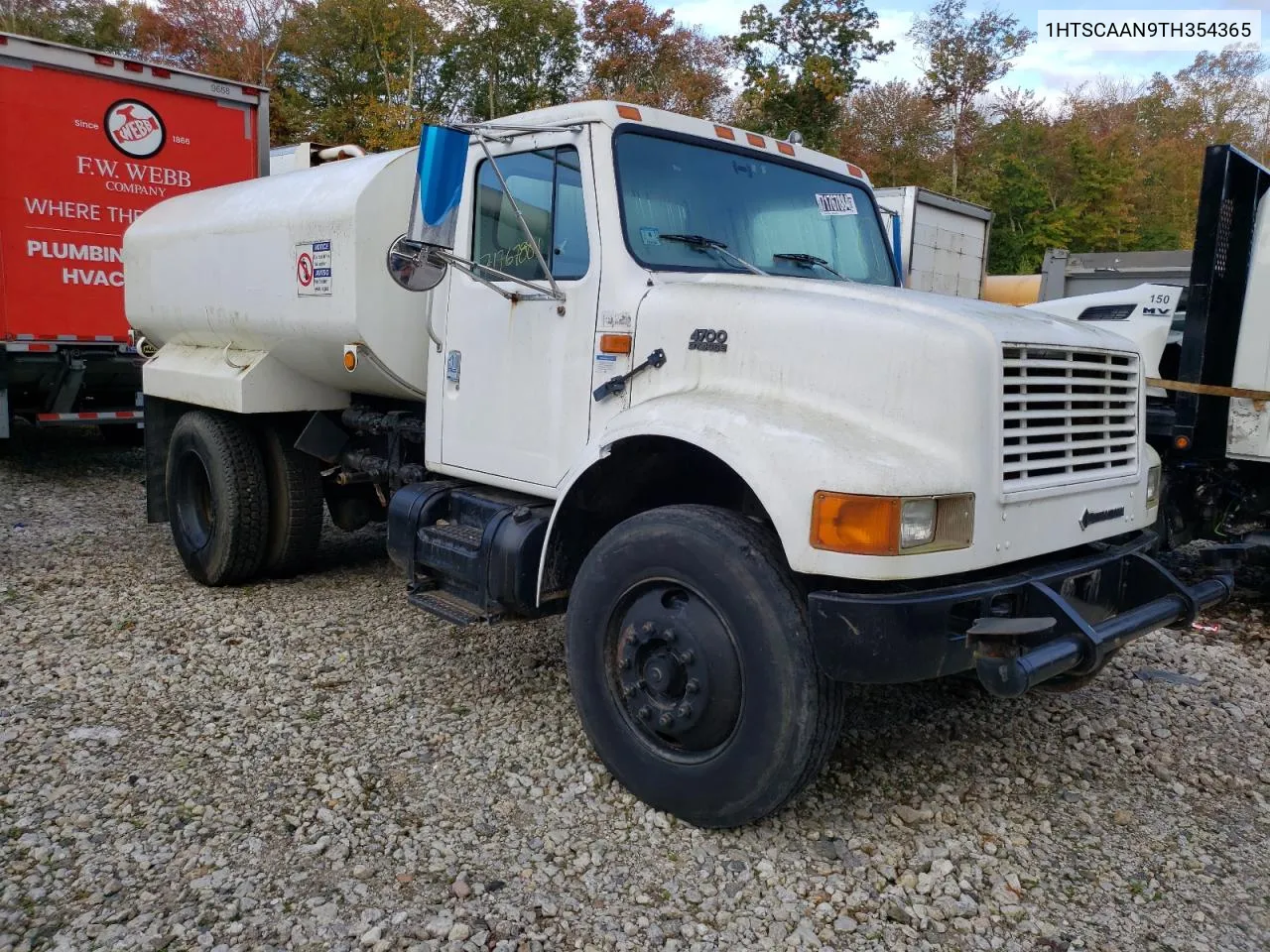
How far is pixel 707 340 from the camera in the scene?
3459 millimetres

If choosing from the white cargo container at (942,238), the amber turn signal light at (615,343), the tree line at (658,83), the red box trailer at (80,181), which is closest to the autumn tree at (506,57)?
the tree line at (658,83)

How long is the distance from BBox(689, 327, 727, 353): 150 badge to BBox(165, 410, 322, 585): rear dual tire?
3430 mm

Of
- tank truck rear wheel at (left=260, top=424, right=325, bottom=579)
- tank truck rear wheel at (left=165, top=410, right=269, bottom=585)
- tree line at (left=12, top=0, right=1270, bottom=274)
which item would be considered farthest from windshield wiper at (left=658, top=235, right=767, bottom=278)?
tree line at (left=12, top=0, right=1270, bottom=274)

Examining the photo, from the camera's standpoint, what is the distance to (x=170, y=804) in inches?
138

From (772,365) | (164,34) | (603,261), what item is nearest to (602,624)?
(772,365)

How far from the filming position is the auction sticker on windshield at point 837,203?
4.42 metres

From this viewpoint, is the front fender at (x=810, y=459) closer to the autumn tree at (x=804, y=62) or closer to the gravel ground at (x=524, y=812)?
the gravel ground at (x=524, y=812)

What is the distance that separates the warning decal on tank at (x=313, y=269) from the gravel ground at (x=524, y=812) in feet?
5.89

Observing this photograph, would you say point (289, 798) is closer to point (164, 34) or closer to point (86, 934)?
point (86, 934)

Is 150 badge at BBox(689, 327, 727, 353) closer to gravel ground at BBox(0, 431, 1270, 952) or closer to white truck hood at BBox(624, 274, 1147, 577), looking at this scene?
white truck hood at BBox(624, 274, 1147, 577)

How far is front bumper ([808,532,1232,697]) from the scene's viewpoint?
2.83 meters

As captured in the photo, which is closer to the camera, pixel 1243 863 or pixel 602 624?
pixel 1243 863

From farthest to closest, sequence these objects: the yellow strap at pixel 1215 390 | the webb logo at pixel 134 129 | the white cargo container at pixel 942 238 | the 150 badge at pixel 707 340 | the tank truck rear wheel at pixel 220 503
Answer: the white cargo container at pixel 942 238
the webb logo at pixel 134 129
the tank truck rear wheel at pixel 220 503
the yellow strap at pixel 1215 390
the 150 badge at pixel 707 340

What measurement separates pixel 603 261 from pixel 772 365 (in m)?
0.86
